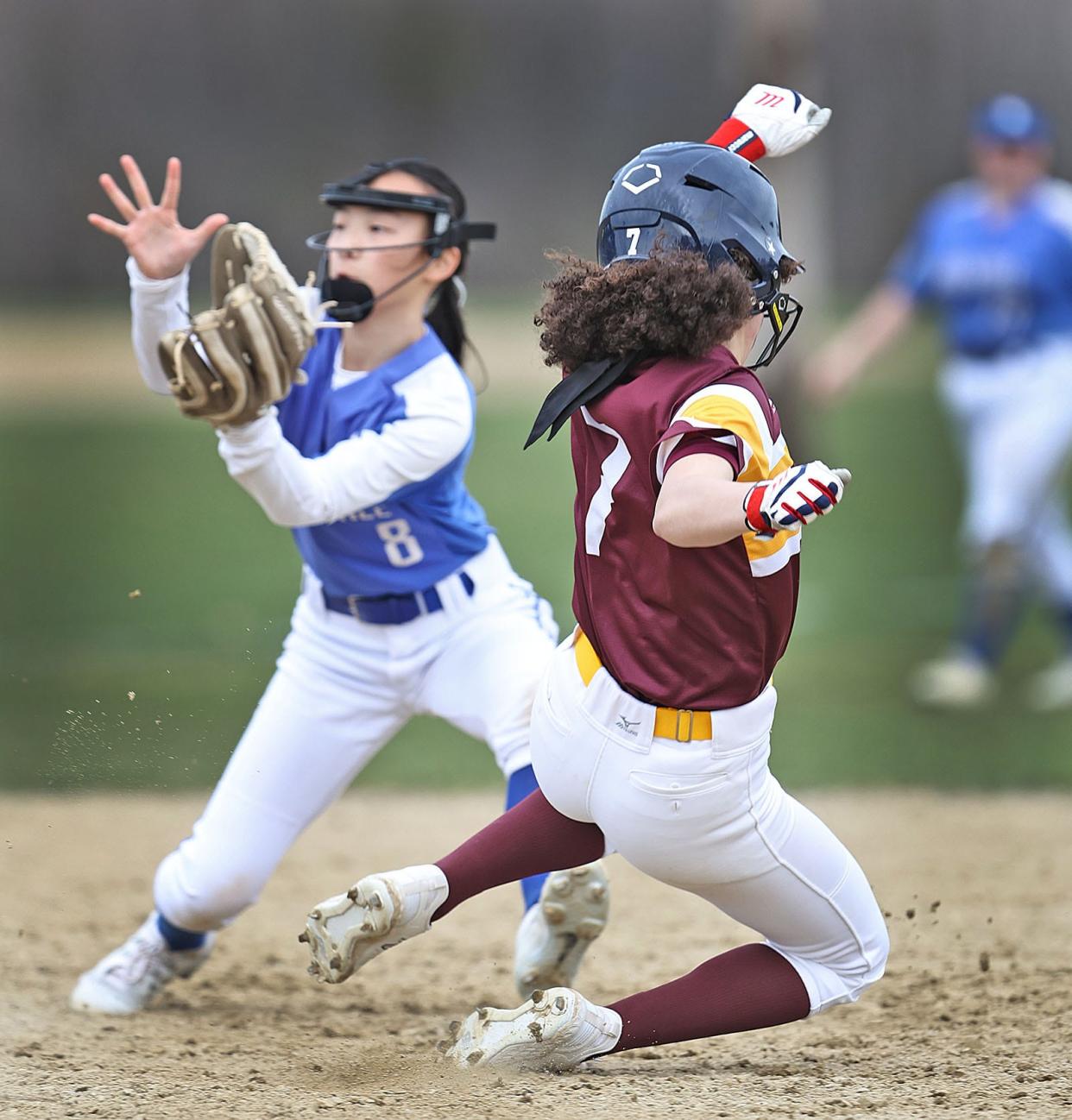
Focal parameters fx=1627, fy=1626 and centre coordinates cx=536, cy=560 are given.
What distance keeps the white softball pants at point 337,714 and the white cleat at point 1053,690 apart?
4045mm

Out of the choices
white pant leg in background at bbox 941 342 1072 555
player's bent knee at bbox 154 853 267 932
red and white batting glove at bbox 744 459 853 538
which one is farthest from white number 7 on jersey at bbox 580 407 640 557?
white pant leg in background at bbox 941 342 1072 555

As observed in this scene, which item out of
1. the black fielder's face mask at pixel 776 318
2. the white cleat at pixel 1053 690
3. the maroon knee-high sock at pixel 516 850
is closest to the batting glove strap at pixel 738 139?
the black fielder's face mask at pixel 776 318

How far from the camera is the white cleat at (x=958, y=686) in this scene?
749 cm

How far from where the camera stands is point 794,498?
8.65 ft

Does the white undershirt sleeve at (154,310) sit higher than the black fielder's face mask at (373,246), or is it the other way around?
the black fielder's face mask at (373,246)

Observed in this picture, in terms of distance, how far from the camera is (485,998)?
4.33 metres

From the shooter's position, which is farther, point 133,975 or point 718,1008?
point 133,975

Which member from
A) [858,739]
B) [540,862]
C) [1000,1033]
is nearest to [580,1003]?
[540,862]

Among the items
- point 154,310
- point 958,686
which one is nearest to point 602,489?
point 154,310

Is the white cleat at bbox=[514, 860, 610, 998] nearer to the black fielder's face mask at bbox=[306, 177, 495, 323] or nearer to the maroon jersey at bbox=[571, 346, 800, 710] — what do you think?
the maroon jersey at bbox=[571, 346, 800, 710]

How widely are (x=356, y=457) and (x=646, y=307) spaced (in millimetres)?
1043

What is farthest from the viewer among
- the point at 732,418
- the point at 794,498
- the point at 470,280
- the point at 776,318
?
the point at 470,280

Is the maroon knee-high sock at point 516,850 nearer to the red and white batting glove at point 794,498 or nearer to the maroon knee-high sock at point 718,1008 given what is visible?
the maroon knee-high sock at point 718,1008

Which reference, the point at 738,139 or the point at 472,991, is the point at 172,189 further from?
the point at 472,991
